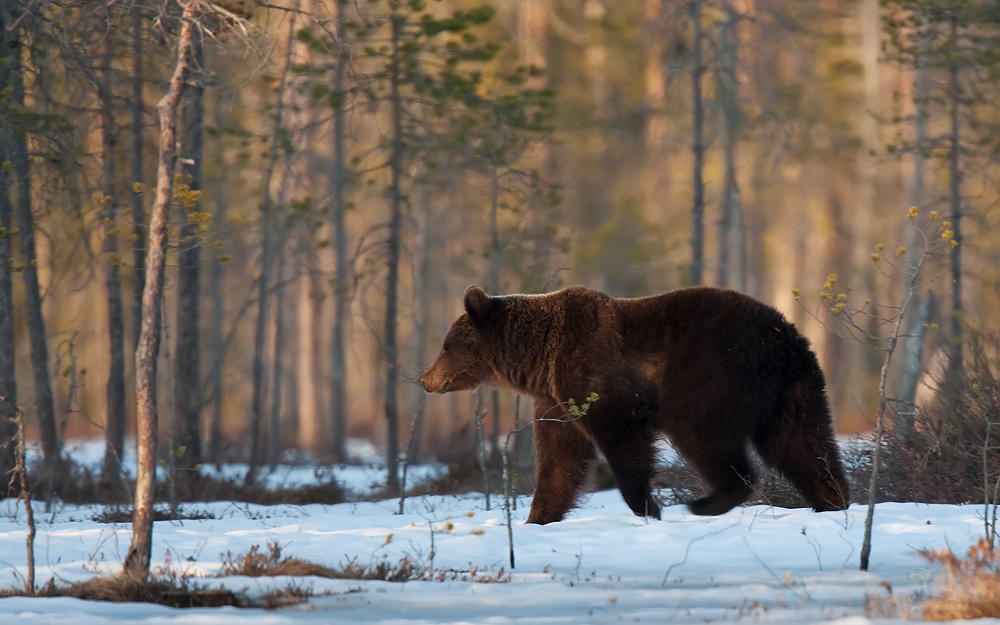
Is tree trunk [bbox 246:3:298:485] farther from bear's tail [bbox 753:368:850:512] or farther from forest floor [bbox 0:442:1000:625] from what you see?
bear's tail [bbox 753:368:850:512]

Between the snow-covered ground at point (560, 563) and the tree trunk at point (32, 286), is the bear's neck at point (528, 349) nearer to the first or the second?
the snow-covered ground at point (560, 563)

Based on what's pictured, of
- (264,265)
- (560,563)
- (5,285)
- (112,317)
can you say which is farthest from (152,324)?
(264,265)

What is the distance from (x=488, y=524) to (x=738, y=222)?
19.1 metres

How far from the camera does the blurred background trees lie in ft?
36.6

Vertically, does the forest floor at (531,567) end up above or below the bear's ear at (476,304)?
below

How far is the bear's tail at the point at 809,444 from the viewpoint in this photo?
280 inches

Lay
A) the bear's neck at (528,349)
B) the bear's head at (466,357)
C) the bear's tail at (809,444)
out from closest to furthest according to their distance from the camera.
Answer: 1. the bear's tail at (809,444)
2. the bear's neck at (528,349)
3. the bear's head at (466,357)

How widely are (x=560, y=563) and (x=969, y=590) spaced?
2.42m

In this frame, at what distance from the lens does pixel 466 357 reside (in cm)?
848

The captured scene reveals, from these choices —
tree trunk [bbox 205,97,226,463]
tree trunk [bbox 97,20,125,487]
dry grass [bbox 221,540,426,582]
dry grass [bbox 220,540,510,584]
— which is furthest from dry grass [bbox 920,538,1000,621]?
tree trunk [bbox 205,97,226,463]

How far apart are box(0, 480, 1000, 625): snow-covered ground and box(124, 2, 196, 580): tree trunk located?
0.43m

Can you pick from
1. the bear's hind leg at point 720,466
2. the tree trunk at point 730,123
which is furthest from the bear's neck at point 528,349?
the tree trunk at point 730,123

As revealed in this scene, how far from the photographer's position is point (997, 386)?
845 cm

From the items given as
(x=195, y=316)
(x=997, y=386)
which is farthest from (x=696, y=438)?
(x=195, y=316)
